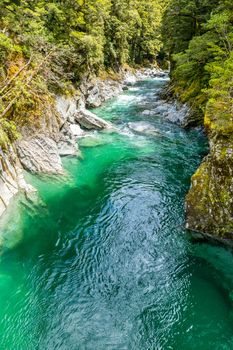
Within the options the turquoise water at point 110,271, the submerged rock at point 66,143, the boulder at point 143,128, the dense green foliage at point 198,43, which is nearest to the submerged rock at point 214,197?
the turquoise water at point 110,271

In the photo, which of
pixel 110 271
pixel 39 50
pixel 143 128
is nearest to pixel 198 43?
pixel 143 128

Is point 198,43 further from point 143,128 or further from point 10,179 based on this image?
point 10,179

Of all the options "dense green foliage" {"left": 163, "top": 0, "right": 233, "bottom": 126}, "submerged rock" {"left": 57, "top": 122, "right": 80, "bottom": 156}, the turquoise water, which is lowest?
the turquoise water

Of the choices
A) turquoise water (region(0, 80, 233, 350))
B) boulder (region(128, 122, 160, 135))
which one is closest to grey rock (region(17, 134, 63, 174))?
turquoise water (region(0, 80, 233, 350))

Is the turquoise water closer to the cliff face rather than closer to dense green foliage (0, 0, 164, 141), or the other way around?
the cliff face

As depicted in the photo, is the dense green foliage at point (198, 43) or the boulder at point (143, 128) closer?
the dense green foliage at point (198, 43)

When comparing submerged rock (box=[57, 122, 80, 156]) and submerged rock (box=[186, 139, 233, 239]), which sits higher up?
submerged rock (box=[57, 122, 80, 156])

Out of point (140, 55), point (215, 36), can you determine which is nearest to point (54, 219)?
point (215, 36)

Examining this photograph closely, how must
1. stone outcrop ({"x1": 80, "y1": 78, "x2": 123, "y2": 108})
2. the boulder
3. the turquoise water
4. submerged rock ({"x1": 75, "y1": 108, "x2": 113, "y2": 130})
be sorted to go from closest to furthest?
the turquoise water
the boulder
submerged rock ({"x1": 75, "y1": 108, "x2": 113, "y2": 130})
stone outcrop ({"x1": 80, "y1": 78, "x2": 123, "y2": 108})

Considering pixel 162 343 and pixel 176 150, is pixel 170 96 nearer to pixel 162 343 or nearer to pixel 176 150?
pixel 176 150

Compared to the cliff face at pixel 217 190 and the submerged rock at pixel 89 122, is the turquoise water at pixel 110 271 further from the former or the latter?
the submerged rock at pixel 89 122
